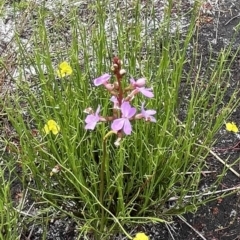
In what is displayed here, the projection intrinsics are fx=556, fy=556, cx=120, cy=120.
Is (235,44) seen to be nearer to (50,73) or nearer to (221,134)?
(221,134)

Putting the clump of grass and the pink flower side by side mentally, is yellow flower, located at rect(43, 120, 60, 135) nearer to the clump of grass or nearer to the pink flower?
the clump of grass

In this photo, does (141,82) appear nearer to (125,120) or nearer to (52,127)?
(125,120)

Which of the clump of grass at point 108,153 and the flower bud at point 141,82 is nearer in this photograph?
the flower bud at point 141,82

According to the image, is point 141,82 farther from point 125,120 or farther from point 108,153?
point 108,153

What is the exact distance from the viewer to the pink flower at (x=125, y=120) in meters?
1.17

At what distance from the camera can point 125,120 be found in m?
1.18

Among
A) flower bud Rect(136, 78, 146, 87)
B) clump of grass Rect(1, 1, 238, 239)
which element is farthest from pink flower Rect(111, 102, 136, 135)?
clump of grass Rect(1, 1, 238, 239)

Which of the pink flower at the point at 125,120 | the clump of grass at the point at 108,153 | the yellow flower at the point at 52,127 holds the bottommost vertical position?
the clump of grass at the point at 108,153

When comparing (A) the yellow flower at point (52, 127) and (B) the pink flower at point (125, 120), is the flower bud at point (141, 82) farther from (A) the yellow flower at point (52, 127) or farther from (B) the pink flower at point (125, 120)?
(A) the yellow flower at point (52, 127)

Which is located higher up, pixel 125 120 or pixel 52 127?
pixel 125 120

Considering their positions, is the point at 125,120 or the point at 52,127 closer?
the point at 125,120

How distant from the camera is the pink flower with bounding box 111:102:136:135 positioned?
1168 mm

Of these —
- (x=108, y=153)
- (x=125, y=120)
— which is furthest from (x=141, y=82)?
(x=108, y=153)

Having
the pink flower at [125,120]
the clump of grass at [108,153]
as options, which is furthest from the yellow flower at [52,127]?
the pink flower at [125,120]
